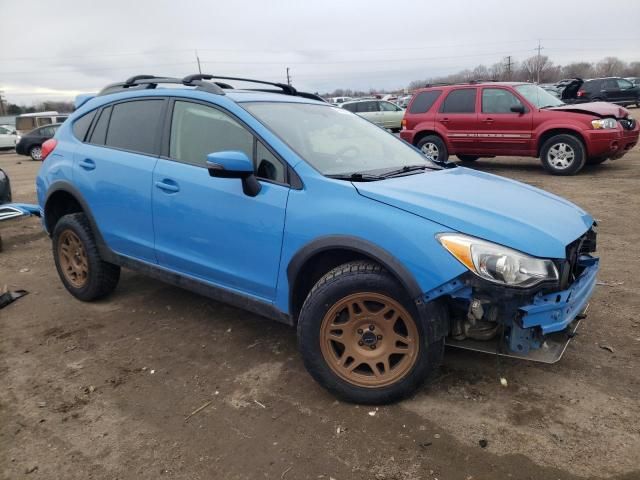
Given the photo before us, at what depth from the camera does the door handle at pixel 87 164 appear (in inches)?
162

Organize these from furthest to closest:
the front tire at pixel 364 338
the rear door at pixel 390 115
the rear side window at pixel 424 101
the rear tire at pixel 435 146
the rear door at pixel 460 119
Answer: the rear door at pixel 390 115 → the rear side window at pixel 424 101 → the rear tire at pixel 435 146 → the rear door at pixel 460 119 → the front tire at pixel 364 338

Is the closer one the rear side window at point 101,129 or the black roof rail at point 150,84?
the black roof rail at point 150,84

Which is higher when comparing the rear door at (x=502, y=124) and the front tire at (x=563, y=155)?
the rear door at (x=502, y=124)

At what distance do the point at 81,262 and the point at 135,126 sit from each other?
4.47ft

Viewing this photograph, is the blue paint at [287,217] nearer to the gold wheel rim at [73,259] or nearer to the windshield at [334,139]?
the windshield at [334,139]

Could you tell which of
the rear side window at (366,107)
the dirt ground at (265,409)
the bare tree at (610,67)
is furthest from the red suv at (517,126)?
the bare tree at (610,67)

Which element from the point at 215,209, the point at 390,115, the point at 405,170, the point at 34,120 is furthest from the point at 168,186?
the point at 34,120

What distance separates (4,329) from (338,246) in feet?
9.92

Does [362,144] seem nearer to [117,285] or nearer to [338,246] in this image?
[338,246]

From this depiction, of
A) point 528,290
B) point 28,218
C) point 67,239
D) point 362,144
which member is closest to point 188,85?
point 362,144

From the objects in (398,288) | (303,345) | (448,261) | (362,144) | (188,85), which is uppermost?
(188,85)

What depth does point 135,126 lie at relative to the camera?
3.96m

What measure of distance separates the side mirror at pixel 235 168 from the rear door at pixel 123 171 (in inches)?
36.2

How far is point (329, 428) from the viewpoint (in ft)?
8.77
